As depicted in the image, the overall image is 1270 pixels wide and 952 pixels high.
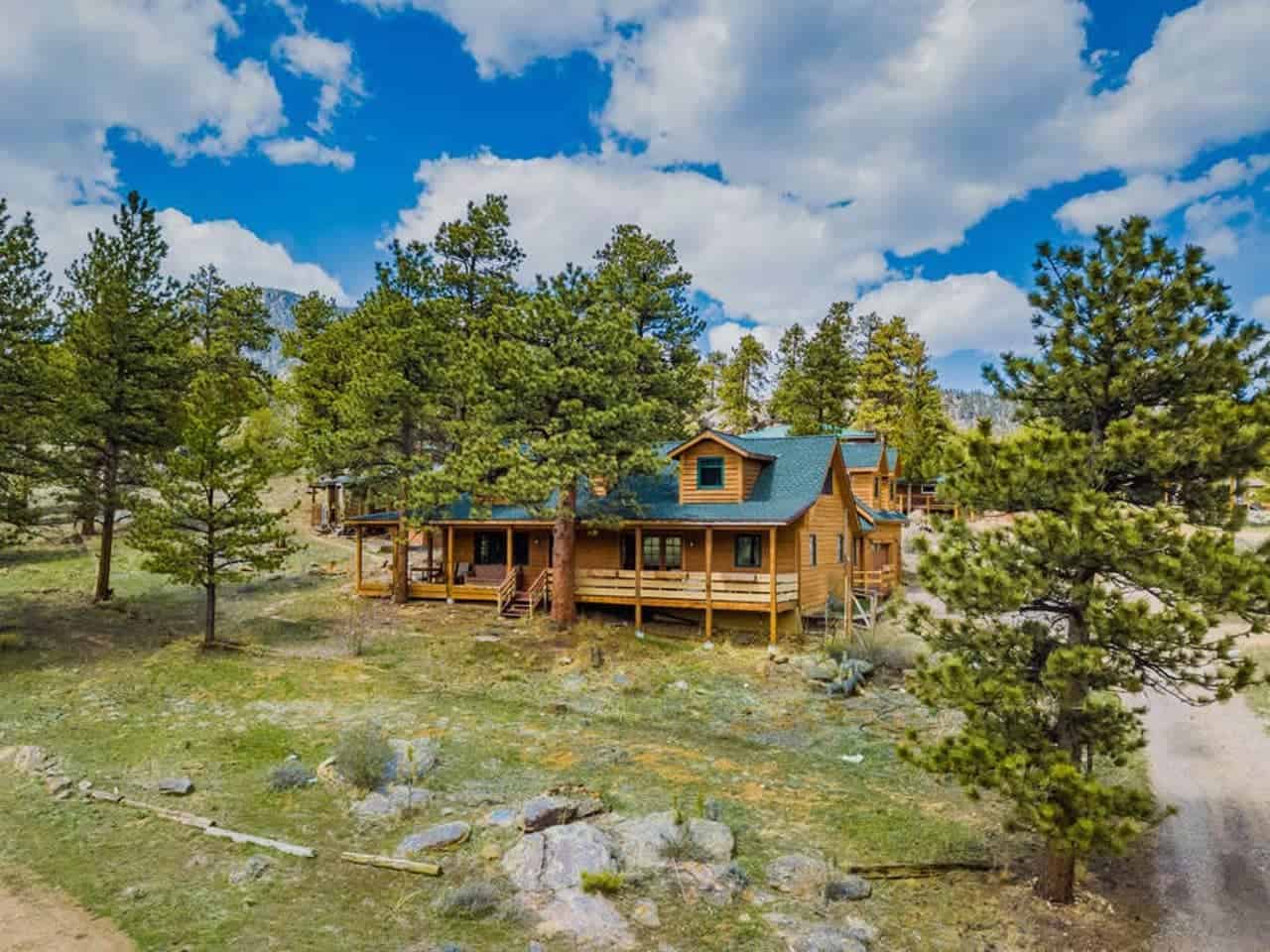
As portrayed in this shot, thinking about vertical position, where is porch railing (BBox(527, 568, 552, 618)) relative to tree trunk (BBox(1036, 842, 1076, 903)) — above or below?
above

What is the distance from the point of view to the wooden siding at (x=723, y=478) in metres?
22.9

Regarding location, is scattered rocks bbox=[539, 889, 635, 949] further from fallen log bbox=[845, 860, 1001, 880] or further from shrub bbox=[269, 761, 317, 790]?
shrub bbox=[269, 761, 317, 790]

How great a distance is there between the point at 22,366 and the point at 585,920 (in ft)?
61.0

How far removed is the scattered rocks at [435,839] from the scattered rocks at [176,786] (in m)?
3.57

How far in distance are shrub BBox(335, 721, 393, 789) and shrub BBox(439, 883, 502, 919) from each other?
3.41 meters

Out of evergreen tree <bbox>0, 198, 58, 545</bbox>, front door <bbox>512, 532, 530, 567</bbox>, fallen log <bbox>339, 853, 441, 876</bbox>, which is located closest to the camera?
fallen log <bbox>339, 853, 441, 876</bbox>

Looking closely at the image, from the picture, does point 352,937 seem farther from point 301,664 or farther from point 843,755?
point 301,664

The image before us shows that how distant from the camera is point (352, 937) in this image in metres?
7.13

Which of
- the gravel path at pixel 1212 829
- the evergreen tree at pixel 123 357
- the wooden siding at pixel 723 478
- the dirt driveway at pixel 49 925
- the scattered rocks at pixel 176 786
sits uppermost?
the evergreen tree at pixel 123 357

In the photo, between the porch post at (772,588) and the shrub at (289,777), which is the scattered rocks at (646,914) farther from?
the porch post at (772,588)

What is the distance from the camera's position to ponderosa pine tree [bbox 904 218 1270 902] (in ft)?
23.5

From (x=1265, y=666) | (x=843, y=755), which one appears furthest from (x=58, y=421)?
(x=1265, y=666)

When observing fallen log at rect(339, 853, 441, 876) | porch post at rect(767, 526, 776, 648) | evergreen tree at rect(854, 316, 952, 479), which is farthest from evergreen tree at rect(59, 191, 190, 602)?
evergreen tree at rect(854, 316, 952, 479)

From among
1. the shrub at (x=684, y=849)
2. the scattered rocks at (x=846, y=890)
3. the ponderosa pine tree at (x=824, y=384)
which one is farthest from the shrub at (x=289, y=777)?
the ponderosa pine tree at (x=824, y=384)
